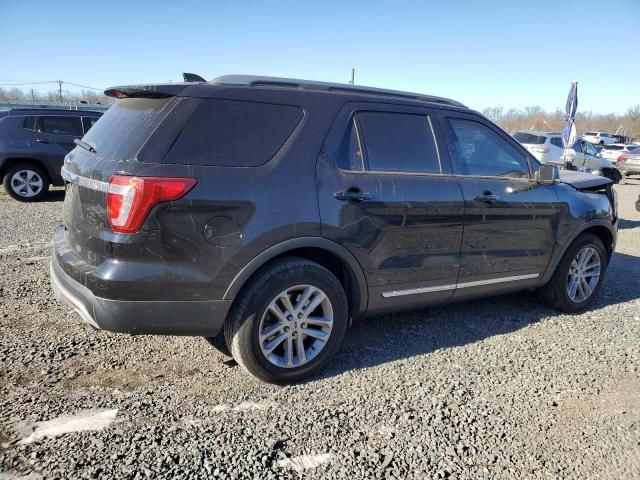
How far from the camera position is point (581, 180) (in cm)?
489

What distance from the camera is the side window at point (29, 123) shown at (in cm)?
1004

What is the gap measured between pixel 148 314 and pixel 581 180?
13.8ft

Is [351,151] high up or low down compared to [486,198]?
up

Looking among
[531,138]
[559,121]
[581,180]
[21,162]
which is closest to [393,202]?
[581,180]

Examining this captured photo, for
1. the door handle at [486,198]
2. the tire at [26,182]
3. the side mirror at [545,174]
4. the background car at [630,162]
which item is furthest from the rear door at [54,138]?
the background car at [630,162]

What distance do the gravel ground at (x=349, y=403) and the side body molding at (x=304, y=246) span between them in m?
0.59

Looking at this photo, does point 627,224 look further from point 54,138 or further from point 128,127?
point 54,138

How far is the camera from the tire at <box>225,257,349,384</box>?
10.0 feet

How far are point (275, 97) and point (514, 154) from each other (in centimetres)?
228

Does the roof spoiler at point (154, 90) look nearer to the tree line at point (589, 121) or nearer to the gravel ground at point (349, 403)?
the gravel ground at point (349, 403)

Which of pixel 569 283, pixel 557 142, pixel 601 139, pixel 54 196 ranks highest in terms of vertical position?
pixel 557 142

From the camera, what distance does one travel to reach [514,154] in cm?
434

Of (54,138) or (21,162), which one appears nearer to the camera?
(21,162)

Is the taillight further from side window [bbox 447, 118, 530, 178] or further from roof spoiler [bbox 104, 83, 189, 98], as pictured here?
side window [bbox 447, 118, 530, 178]
